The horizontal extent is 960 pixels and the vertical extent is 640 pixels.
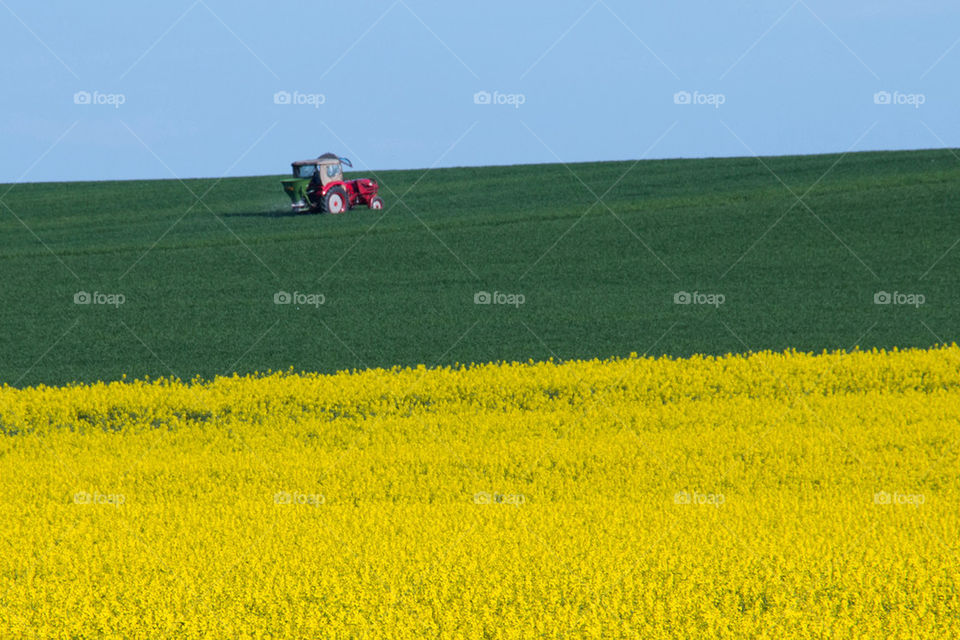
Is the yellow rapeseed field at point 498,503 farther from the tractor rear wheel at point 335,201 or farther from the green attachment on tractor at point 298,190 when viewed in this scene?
the green attachment on tractor at point 298,190

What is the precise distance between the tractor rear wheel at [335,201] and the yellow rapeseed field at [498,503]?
63.7ft

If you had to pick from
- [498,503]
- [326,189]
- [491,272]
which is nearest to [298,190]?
[326,189]

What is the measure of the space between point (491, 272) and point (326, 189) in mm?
10868

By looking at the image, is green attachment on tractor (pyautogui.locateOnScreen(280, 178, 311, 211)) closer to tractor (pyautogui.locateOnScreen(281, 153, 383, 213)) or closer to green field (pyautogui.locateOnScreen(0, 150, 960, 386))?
tractor (pyautogui.locateOnScreen(281, 153, 383, 213))

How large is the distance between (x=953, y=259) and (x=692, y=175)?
1989 cm

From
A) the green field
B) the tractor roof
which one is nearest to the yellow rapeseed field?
the green field

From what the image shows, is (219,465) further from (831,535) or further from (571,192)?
(571,192)

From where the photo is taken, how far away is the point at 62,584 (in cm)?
669

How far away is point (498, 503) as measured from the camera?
8.78 meters

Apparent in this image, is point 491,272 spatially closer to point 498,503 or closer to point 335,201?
point 335,201

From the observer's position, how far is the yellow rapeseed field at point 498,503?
19.9ft

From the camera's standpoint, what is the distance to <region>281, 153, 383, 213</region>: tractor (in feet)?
110

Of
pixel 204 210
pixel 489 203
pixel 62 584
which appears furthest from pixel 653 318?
pixel 204 210

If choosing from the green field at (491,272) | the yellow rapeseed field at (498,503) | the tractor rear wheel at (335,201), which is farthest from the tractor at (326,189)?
the yellow rapeseed field at (498,503)
